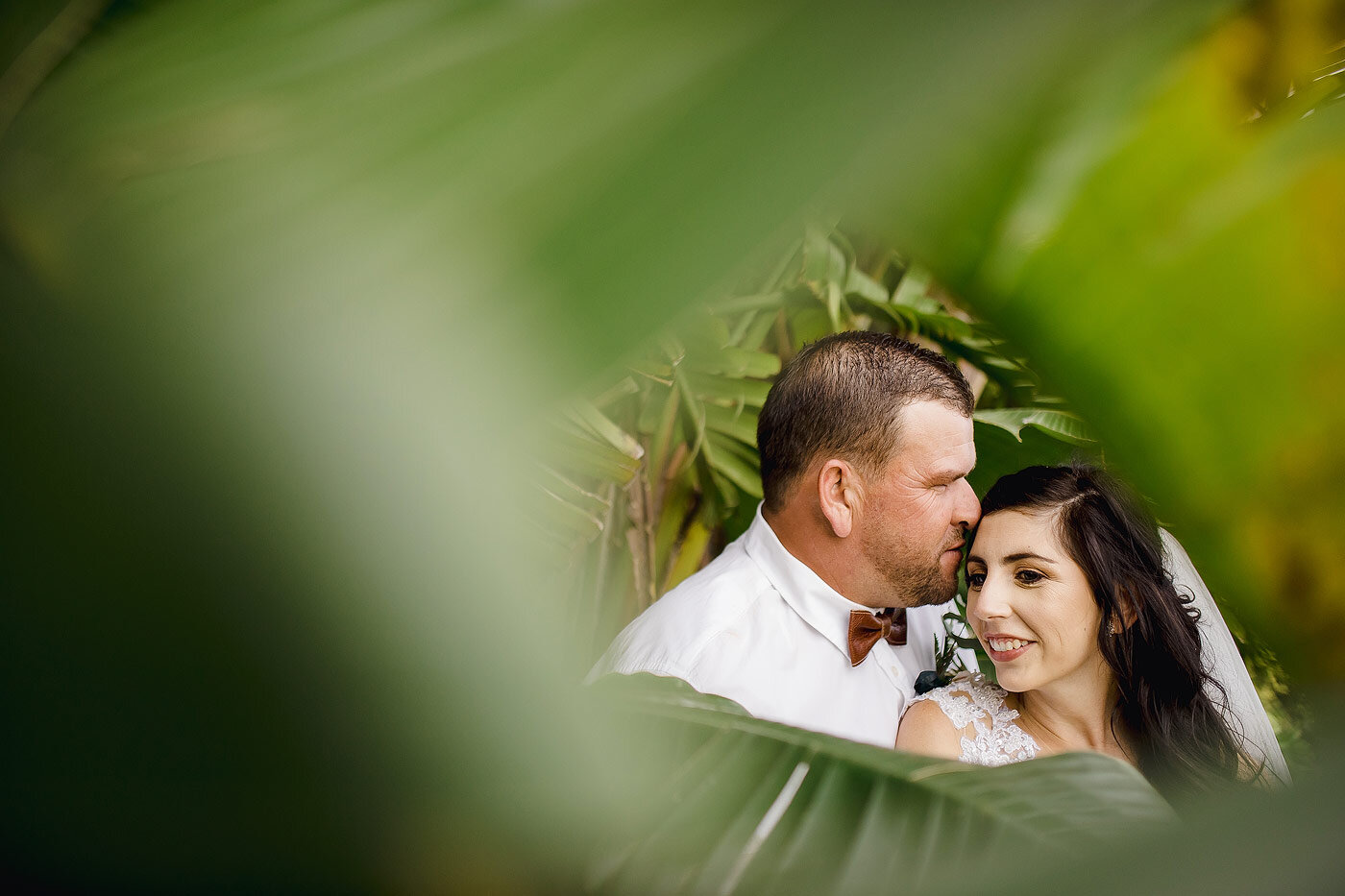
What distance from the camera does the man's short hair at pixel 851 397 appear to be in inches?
45.4

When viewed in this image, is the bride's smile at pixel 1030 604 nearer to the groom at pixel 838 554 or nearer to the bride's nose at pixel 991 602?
the bride's nose at pixel 991 602

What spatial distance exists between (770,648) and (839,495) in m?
0.24

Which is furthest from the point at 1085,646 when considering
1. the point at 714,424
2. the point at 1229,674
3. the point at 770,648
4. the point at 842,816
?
the point at 842,816

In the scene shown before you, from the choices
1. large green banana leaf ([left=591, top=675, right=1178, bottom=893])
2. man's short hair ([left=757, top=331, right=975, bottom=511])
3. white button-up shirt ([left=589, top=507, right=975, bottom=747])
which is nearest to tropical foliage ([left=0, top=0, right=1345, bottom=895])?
large green banana leaf ([left=591, top=675, right=1178, bottom=893])

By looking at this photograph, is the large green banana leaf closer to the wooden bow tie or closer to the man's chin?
the wooden bow tie

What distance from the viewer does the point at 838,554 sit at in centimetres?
119

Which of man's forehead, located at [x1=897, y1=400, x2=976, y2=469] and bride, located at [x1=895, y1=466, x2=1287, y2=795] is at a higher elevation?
man's forehead, located at [x1=897, y1=400, x2=976, y2=469]

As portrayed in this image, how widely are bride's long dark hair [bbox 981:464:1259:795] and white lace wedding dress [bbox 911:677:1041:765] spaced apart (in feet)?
0.40

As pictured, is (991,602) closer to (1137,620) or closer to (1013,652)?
(1013,652)

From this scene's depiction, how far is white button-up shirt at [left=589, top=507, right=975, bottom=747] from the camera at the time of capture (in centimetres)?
107

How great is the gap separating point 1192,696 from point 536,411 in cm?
115

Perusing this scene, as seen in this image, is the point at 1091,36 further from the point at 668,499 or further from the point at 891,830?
the point at 668,499

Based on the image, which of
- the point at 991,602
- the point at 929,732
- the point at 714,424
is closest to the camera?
the point at 991,602

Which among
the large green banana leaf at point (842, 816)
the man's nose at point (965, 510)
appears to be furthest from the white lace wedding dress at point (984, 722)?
the large green banana leaf at point (842, 816)
